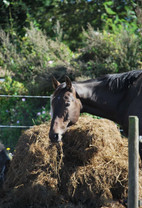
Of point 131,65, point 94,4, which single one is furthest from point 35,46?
point 94,4

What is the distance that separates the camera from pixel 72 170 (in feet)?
13.2

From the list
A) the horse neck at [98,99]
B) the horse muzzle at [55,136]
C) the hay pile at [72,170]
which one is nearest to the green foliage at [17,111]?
the hay pile at [72,170]

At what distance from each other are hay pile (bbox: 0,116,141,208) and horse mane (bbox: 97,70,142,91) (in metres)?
0.71

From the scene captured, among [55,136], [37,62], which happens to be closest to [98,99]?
[55,136]

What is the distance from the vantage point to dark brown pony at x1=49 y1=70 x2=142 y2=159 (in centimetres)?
374

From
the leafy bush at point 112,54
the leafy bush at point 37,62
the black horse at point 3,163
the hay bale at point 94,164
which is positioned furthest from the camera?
the leafy bush at point 37,62

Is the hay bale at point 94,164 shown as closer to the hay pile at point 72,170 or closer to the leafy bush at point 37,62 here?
the hay pile at point 72,170

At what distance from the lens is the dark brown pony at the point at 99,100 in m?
3.74

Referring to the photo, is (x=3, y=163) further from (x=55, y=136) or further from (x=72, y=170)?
(x=55, y=136)

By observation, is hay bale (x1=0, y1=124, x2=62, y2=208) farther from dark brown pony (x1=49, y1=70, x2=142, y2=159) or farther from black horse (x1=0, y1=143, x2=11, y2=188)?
dark brown pony (x1=49, y1=70, x2=142, y2=159)

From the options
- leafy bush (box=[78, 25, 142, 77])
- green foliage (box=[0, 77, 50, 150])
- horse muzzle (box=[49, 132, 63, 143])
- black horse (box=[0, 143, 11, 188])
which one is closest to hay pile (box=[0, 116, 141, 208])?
black horse (box=[0, 143, 11, 188])

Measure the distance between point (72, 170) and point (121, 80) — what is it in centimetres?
146

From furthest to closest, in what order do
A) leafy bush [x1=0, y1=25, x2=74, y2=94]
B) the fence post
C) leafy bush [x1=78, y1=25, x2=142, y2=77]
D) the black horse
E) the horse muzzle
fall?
leafy bush [x1=0, y1=25, x2=74, y2=94] → leafy bush [x1=78, y1=25, x2=142, y2=77] → the black horse → the horse muzzle → the fence post

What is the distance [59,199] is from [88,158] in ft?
2.30
